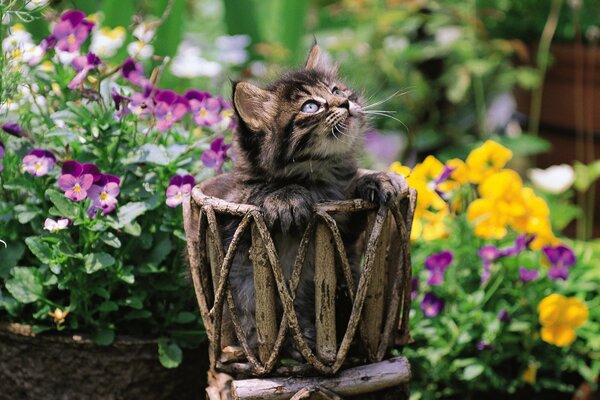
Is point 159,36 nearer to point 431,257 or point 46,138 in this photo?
point 46,138

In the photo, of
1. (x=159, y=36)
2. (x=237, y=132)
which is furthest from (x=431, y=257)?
(x=159, y=36)

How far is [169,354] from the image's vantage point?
2.12m

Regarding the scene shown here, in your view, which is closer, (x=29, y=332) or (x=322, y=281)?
(x=322, y=281)

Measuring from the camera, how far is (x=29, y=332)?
212 centimetres

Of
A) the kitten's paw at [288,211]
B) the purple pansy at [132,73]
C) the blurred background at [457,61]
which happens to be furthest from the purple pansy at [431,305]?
the blurred background at [457,61]

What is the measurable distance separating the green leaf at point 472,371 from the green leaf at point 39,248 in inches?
45.9

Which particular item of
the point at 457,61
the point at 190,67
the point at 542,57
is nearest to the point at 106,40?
the point at 190,67

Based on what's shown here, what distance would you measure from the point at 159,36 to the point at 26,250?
1.27 meters

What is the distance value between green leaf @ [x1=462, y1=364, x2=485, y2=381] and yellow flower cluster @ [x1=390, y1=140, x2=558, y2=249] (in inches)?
14.8

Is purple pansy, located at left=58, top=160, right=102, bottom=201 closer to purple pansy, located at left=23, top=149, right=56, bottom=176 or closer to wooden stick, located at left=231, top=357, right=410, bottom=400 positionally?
purple pansy, located at left=23, top=149, right=56, bottom=176

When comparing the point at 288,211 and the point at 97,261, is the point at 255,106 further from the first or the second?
the point at 97,261

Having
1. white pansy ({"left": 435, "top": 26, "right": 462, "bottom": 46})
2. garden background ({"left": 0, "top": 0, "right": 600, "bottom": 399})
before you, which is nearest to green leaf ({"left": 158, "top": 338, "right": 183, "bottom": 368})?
garden background ({"left": 0, "top": 0, "right": 600, "bottom": 399})

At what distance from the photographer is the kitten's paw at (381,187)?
1.83m

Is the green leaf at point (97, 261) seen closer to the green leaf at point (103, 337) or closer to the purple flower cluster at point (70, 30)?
→ the green leaf at point (103, 337)
